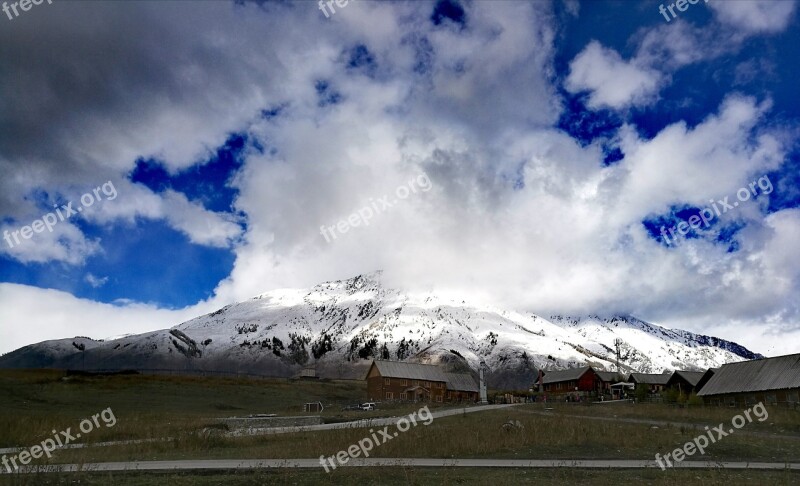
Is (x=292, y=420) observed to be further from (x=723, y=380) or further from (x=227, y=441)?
(x=723, y=380)

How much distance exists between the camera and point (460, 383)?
441 ft

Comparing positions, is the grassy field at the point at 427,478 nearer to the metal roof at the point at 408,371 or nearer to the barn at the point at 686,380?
the barn at the point at 686,380

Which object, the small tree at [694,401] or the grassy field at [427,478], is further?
the small tree at [694,401]

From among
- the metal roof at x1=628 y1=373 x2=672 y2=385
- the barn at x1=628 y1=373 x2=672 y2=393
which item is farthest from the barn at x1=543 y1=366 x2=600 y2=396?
the metal roof at x1=628 y1=373 x2=672 y2=385

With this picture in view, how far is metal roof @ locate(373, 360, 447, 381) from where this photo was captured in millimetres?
122938

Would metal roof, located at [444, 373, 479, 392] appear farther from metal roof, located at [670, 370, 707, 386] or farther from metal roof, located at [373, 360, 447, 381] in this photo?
metal roof, located at [670, 370, 707, 386]

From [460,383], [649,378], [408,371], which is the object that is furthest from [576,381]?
[408,371]

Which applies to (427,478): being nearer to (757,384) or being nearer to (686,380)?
(757,384)

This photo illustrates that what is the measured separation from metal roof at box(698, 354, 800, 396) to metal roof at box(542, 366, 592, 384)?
45.7 metres

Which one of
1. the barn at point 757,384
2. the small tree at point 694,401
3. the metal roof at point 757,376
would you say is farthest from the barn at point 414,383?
the barn at point 757,384

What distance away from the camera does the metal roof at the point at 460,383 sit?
433 ft

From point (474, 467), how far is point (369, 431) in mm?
14342

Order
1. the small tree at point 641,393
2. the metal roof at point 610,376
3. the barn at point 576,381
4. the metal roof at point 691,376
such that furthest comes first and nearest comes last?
1. the metal roof at point 610,376
2. the barn at point 576,381
3. the metal roof at point 691,376
4. the small tree at point 641,393

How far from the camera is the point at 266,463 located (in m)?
22.3
